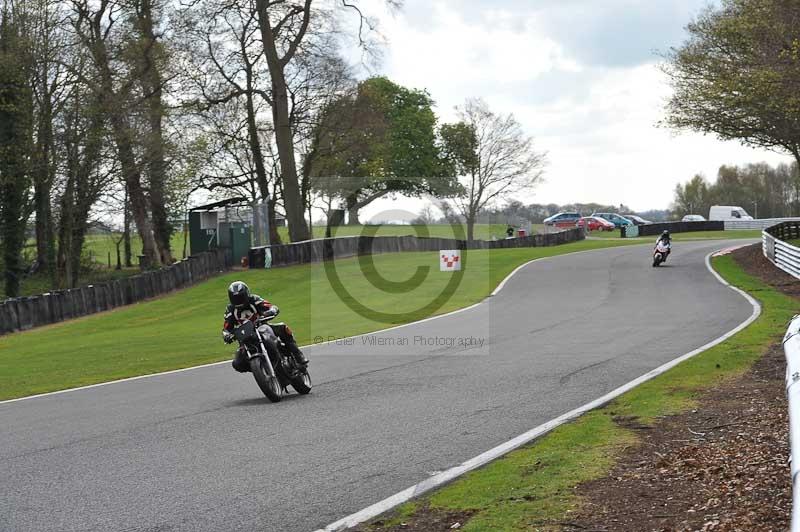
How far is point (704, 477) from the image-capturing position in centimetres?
711

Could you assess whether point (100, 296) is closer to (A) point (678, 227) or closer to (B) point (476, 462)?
(B) point (476, 462)

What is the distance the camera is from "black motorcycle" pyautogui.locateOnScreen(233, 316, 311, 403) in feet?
40.3

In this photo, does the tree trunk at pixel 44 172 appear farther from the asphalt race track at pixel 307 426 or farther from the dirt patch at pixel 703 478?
the dirt patch at pixel 703 478

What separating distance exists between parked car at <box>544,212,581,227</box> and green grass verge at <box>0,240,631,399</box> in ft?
137

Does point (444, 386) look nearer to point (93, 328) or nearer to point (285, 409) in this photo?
point (285, 409)

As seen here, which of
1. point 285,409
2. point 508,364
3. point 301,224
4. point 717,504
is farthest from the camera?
point 301,224

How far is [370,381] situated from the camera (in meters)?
14.1

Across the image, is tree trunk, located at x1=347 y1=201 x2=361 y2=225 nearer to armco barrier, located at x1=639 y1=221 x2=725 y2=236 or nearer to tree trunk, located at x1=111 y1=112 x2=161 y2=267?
tree trunk, located at x1=111 y1=112 x2=161 y2=267

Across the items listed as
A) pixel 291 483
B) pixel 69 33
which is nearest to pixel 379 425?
pixel 291 483

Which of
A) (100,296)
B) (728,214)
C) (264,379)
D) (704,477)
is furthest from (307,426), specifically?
(728,214)

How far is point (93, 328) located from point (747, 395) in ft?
75.4

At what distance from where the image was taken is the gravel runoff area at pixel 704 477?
6078mm

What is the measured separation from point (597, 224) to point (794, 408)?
80130mm

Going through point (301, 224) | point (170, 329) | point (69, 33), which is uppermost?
point (69, 33)
